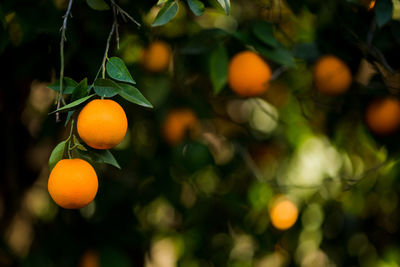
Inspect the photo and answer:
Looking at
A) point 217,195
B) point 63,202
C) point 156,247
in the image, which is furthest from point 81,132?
point 156,247

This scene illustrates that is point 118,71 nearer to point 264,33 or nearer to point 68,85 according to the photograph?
point 68,85

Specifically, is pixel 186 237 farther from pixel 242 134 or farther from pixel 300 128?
pixel 300 128

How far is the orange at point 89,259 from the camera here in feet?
4.76

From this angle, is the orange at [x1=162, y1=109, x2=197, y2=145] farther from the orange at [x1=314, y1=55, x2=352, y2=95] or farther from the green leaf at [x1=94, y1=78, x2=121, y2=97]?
the green leaf at [x1=94, y1=78, x2=121, y2=97]

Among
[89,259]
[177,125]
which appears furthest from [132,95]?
[89,259]

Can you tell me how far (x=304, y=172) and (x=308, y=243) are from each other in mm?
296

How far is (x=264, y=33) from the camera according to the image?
1.09 meters

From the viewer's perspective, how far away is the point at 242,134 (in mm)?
1798

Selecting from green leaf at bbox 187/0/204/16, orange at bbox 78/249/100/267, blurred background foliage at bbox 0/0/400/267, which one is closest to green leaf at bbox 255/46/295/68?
blurred background foliage at bbox 0/0/400/267

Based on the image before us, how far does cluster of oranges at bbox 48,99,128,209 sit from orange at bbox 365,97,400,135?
2.52ft

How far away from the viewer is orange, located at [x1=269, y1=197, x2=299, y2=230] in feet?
5.30

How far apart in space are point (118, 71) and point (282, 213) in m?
1.07

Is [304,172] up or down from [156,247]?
up

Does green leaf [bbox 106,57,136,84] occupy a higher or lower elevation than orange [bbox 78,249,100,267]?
higher
